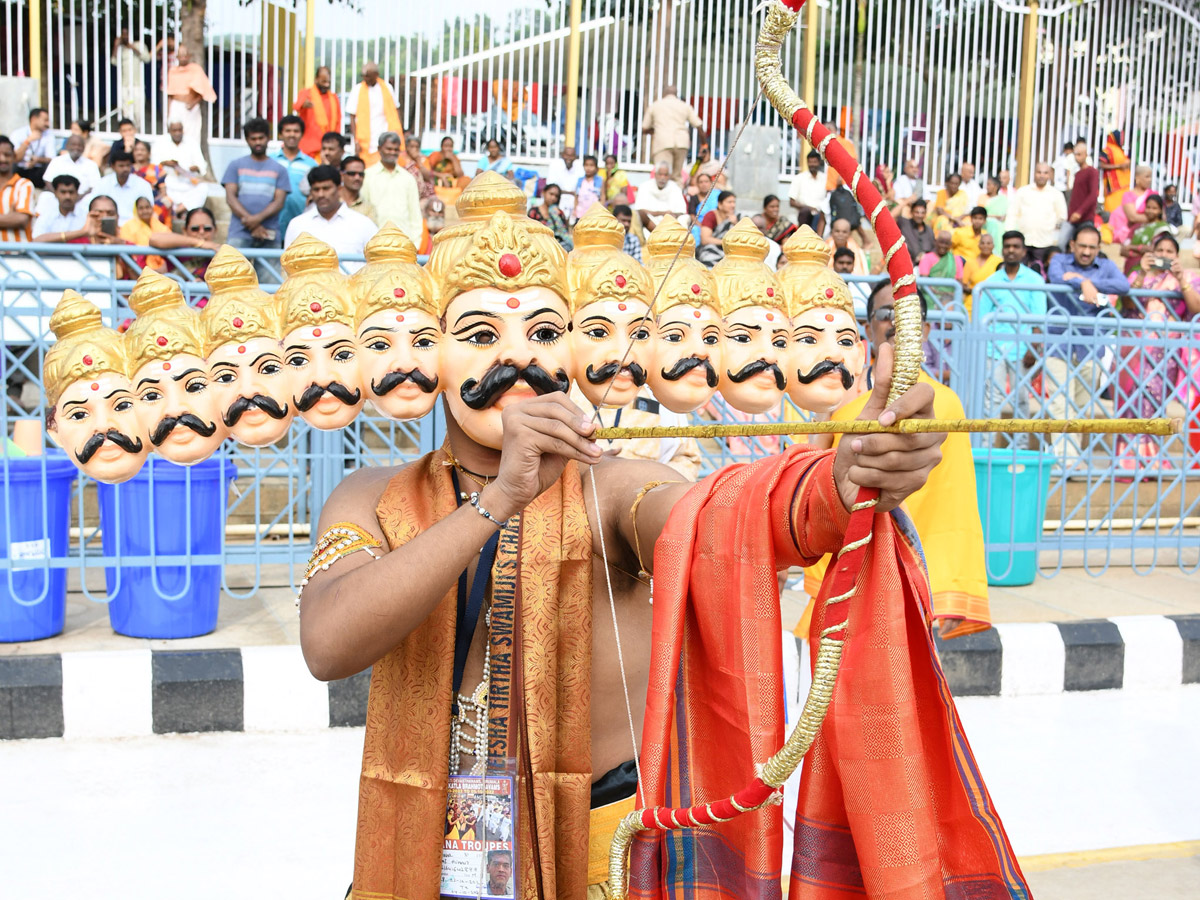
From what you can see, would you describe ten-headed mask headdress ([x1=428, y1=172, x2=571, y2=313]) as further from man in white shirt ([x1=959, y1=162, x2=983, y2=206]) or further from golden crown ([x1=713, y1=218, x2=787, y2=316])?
man in white shirt ([x1=959, y1=162, x2=983, y2=206])

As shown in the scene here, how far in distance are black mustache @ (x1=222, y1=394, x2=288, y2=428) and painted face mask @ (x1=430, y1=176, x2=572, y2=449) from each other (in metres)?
0.28

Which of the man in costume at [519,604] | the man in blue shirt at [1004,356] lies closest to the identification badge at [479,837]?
the man in costume at [519,604]

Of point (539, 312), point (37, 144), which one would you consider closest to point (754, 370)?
point (539, 312)

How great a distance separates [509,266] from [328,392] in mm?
358

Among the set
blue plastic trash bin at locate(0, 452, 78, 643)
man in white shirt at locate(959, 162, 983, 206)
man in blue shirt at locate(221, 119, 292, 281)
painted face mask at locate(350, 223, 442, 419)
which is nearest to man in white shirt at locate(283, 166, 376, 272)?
man in blue shirt at locate(221, 119, 292, 281)

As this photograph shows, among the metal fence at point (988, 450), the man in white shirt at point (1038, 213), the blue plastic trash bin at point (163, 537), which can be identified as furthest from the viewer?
the man in white shirt at point (1038, 213)

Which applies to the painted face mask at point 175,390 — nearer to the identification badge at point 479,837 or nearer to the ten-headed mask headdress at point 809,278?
the identification badge at point 479,837

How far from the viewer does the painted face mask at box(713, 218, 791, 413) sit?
2.05 meters

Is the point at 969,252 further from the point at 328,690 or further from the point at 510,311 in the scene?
the point at 510,311

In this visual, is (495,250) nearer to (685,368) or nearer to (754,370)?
(685,368)

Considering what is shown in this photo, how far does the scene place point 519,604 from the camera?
187 cm

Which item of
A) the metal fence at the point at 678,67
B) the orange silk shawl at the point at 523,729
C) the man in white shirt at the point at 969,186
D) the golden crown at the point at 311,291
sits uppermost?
the metal fence at the point at 678,67

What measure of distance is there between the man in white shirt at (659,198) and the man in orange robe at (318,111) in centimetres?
269

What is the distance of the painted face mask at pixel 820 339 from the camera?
2068 millimetres
